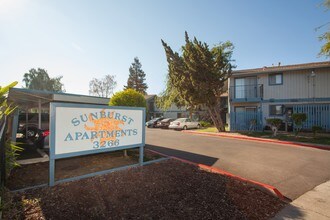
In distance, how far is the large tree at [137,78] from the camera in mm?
55156

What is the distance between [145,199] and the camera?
3699mm

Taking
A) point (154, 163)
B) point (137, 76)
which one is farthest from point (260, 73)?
point (137, 76)

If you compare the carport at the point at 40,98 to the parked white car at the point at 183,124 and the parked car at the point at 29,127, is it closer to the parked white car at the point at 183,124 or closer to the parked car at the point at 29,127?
the parked car at the point at 29,127

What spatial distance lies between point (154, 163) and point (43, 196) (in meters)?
3.39

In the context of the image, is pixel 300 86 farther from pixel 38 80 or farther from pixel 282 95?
pixel 38 80

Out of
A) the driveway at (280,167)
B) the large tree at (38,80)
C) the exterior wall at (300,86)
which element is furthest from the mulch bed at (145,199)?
the large tree at (38,80)

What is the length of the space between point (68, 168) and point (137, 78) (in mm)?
51866

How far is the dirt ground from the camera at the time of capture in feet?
14.9

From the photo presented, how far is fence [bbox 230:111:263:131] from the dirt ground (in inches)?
525

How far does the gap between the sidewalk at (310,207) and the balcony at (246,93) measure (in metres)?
14.6

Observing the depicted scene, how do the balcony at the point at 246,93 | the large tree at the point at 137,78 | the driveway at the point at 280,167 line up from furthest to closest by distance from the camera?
the large tree at the point at 137,78
the balcony at the point at 246,93
the driveway at the point at 280,167

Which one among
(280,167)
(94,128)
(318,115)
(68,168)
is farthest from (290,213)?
(318,115)

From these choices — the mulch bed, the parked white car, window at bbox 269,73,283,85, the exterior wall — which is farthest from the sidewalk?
the parked white car

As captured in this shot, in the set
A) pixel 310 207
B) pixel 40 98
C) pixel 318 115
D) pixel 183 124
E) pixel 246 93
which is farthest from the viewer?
pixel 183 124
